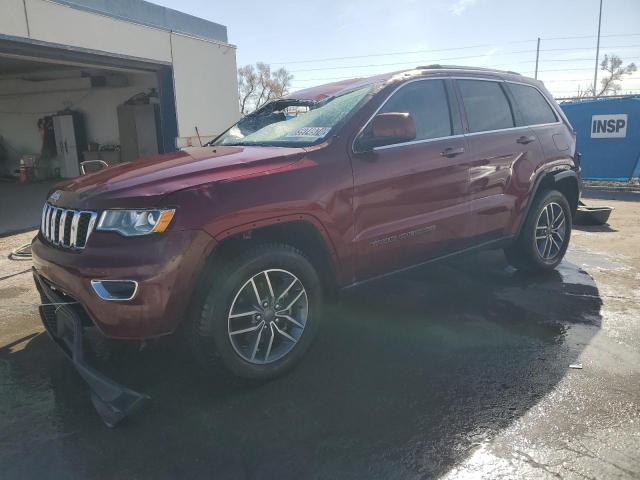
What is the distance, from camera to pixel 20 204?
11422 mm

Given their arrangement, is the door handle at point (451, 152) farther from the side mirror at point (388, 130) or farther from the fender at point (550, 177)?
the fender at point (550, 177)

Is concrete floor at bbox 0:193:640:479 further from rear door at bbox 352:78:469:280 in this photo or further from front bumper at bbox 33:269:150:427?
rear door at bbox 352:78:469:280

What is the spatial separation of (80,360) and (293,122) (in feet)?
7.23

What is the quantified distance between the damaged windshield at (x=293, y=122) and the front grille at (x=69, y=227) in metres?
1.38

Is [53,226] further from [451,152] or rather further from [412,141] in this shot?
[451,152]

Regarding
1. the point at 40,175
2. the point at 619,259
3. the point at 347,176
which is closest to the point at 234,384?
the point at 347,176

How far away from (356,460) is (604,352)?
6.90 feet

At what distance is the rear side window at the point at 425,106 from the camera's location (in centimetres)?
369

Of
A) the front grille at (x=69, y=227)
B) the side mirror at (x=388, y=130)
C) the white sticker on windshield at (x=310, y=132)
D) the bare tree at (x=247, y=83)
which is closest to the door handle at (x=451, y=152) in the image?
the side mirror at (x=388, y=130)

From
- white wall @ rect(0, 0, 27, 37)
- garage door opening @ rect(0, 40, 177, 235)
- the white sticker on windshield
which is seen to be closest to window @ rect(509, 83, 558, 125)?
the white sticker on windshield

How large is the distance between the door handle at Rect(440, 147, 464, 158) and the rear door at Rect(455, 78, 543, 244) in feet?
0.46

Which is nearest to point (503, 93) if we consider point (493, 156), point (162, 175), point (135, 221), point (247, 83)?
point (493, 156)

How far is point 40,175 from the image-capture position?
58.6 ft

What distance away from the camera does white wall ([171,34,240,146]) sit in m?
11.5
